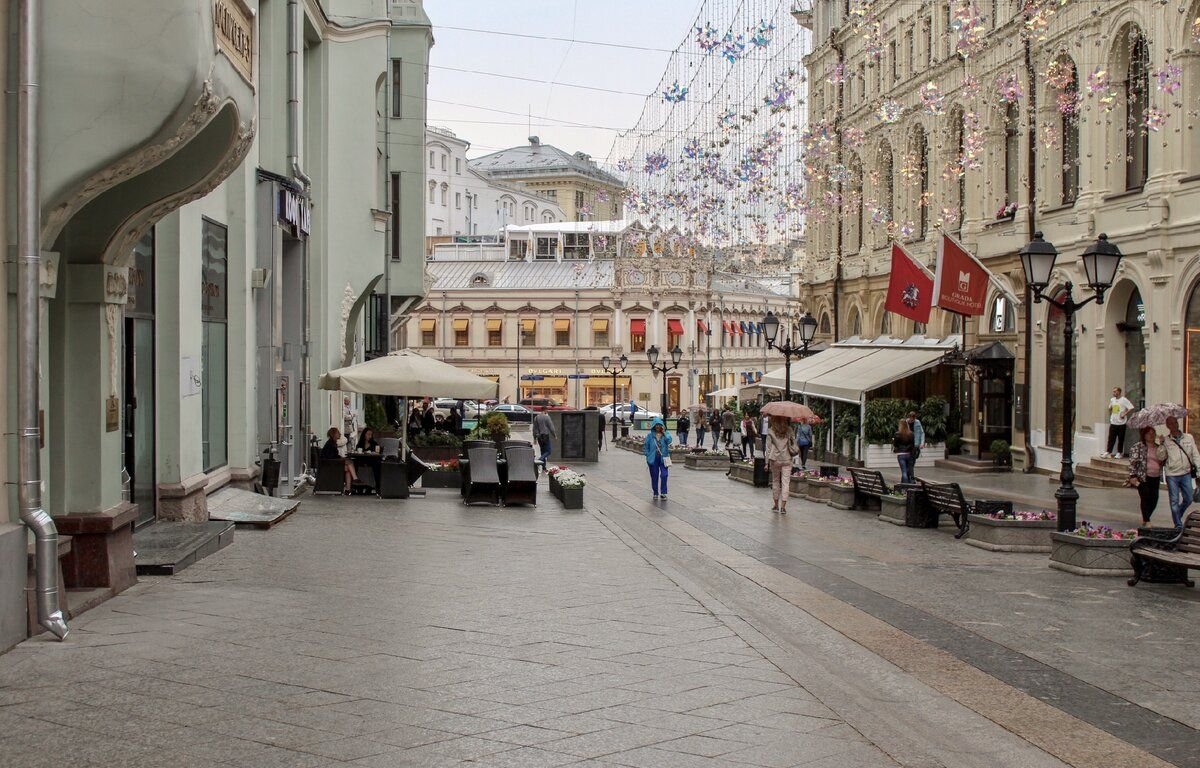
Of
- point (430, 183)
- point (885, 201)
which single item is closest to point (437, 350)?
point (430, 183)

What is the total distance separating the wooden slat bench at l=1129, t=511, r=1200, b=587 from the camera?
12891 mm

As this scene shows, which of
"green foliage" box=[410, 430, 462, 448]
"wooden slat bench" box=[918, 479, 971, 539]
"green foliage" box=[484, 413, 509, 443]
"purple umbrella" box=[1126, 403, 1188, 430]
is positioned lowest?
"wooden slat bench" box=[918, 479, 971, 539]

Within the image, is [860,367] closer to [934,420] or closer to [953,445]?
[934,420]

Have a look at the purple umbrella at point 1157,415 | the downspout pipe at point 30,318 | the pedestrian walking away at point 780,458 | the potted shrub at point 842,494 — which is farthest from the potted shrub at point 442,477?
the downspout pipe at point 30,318

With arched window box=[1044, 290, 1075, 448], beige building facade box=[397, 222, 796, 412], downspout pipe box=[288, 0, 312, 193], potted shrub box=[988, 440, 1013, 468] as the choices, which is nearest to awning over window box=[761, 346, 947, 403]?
potted shrub box=[988, 440, 1013, 468]

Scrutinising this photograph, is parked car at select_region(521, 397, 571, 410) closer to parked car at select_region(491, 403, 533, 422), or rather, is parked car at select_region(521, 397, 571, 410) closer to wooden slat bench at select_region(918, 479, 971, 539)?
parked car at select_region(491, 403, 533, 422)

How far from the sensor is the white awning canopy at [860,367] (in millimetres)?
35281

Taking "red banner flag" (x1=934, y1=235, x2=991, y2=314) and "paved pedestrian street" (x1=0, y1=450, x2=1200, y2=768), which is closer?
"paved pedestrian street" (x1=0, y1=450, x2=1200, y2=768)

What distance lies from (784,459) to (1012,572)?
24.4 ft

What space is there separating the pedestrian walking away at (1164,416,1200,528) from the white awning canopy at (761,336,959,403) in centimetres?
1699

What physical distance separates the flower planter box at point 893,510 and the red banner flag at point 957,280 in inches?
483

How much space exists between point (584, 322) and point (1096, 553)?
240 feet

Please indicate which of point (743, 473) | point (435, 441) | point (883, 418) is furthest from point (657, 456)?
point (883, 418)

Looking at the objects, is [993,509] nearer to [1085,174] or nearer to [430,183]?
[1085,174]
